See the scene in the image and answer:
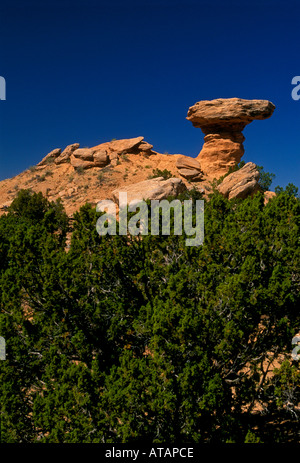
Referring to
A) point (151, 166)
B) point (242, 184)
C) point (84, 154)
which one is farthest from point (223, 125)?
point (84, 154)

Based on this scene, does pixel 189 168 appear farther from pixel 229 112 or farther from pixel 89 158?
pixel 89 158

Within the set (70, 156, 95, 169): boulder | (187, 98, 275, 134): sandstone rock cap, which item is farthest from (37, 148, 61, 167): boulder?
(187, 98, 275, 134): sandstone rock cap

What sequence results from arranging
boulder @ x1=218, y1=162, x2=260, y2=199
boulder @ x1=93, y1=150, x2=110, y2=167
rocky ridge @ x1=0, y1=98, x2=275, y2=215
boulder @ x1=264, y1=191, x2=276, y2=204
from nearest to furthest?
boulder @ x1=218, y1=162, x2=260, y2=199 → rocky ridge @ x1=0, y1=98, x2=275, y2=215 → boulder @ x1=264, y1=191, x2=276, y2=204 → boulder @ x1=93, y1=150, x2=110, y2=167

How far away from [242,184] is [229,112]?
9326 mm

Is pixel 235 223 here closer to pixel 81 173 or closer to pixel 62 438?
pixel 62 438

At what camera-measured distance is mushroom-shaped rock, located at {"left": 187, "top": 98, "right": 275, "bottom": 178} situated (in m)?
32.4

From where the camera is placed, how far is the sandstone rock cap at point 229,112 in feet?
106

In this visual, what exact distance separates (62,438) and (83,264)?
4.31 metres

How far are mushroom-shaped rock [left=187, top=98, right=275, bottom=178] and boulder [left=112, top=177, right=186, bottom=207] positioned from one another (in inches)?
363

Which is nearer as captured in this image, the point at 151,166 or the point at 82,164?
the point at 82,164

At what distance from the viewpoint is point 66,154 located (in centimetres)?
3978

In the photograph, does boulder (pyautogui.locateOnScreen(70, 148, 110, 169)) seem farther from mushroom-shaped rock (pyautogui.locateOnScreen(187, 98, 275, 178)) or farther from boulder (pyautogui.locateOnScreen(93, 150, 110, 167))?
mushroom-shaped rock (pyautogui.locateOnScreen(187, 98, 275, 178))

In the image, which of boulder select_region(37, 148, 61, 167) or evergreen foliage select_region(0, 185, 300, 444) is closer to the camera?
evergreen foliage select_region(0, 185, 300, 444)
